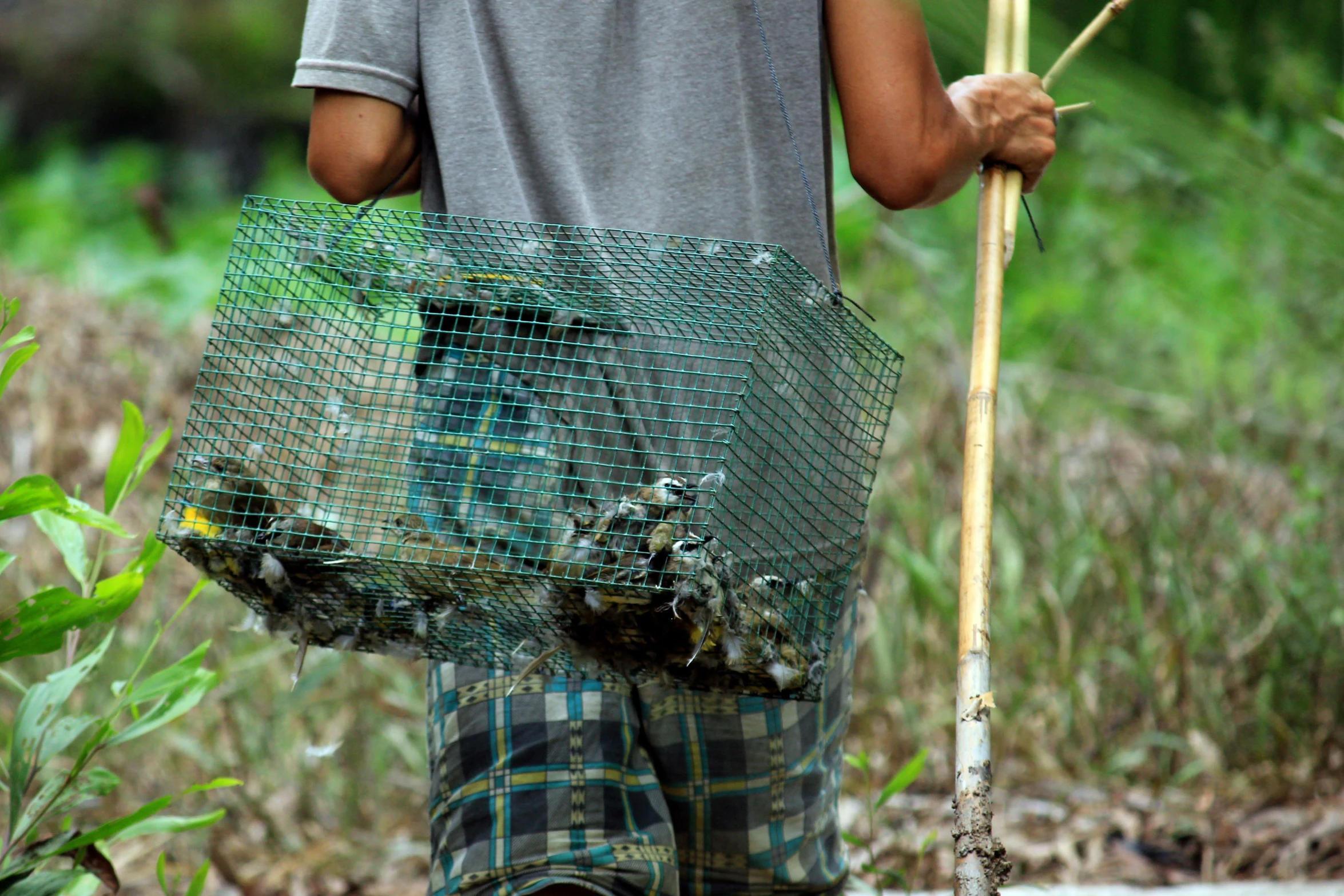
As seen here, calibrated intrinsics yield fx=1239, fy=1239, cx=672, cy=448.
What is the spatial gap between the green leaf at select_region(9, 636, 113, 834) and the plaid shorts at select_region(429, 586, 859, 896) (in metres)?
0.45

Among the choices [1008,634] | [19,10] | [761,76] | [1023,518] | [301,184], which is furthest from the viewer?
[19,10]

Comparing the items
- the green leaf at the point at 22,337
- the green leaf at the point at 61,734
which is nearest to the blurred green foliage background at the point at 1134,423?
the green leaf at the point at 22,337

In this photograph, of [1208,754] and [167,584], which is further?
[167,584]

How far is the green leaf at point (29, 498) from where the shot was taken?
4.63ft

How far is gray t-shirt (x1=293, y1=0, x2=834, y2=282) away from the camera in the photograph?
1.51 m

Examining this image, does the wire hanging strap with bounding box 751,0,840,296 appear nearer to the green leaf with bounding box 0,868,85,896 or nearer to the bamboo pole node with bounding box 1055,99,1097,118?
the bamboo pole node with bounding box 1055,99,1097,118

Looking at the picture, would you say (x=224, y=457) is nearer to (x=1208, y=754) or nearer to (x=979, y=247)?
(x=979, y=247)

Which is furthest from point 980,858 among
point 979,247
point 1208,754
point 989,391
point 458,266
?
point 1208,754

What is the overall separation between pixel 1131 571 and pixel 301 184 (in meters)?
6.55

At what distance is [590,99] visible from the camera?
152 cm

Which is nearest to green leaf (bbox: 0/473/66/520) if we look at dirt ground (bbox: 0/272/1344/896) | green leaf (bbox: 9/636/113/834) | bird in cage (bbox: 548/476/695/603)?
green leaf (bbox: 9/636/113/834)

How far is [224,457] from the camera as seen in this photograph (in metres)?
1.40

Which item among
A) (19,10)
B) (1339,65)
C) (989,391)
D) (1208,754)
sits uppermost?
(19,10)

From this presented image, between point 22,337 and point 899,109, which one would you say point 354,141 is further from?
point 899,109
